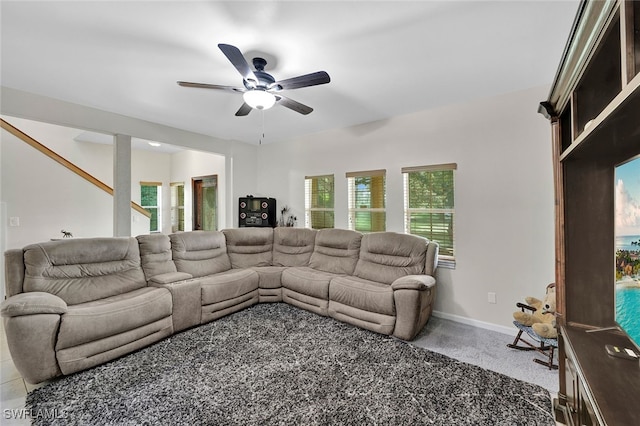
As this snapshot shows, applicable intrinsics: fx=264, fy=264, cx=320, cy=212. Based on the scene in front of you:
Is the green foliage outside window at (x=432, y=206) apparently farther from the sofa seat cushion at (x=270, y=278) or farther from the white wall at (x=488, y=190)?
the sofa seat cushion at (x=270, y=278)

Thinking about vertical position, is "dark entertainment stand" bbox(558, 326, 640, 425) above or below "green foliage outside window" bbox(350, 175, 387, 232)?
below

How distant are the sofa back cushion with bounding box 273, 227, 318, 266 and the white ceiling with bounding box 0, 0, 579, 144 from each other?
2032mm

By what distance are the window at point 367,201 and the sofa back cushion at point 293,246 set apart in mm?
748

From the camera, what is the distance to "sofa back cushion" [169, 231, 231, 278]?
11.6 ft

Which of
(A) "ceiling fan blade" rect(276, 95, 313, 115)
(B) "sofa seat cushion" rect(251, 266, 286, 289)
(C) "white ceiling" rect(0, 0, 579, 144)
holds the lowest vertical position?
(B) "sofa seat cushion" rect(251, 266, 286, 289)

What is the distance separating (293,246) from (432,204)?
2.20 meters

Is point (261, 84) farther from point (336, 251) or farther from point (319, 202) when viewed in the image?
point (319, 202)

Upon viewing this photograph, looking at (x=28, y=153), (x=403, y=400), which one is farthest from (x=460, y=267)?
(x=28, y=153)

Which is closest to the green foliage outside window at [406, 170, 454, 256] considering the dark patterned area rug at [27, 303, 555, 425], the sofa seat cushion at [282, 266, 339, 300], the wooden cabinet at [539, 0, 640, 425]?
the sofa seat cushion at [282, 266, 339, 300]

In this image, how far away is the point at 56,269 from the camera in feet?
8.41

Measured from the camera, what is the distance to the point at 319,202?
15.8ft

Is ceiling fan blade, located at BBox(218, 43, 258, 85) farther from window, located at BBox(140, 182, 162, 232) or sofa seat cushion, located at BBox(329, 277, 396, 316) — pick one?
window, located at BBox(140, 182, 162, 232)

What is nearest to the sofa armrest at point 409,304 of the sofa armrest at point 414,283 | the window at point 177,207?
the sofa armrest at point 414,283

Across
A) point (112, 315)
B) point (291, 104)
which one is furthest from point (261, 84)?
point (112, 315)
